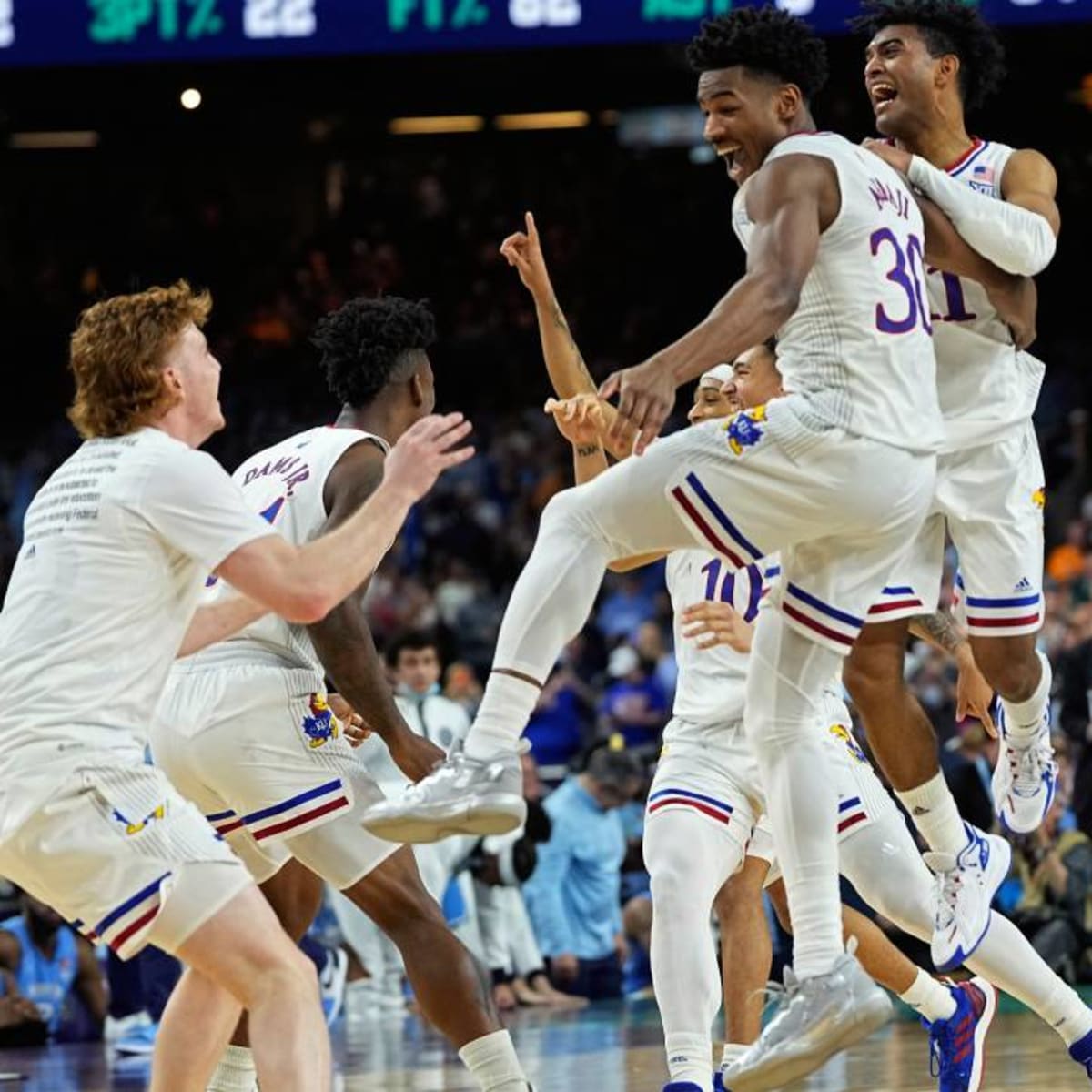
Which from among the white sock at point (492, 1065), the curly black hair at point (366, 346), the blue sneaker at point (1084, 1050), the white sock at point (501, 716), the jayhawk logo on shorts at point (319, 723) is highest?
the curly black hair at point (366, 346)

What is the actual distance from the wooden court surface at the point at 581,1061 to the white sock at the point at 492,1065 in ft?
6.04

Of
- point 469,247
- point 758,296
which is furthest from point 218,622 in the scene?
point 469,247

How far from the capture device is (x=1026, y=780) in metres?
7.34

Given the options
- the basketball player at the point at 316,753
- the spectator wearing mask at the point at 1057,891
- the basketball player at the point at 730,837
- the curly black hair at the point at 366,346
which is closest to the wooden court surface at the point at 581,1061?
the basketball player at the point at 730,837

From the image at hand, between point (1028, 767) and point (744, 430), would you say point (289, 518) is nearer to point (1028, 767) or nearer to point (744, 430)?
point (744, 430)

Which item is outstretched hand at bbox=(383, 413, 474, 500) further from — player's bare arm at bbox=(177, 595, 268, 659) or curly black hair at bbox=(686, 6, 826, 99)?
curly black hair at bbox=(686, 6, 826, 99)

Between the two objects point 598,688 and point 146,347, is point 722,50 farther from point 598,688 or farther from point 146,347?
point 598,688

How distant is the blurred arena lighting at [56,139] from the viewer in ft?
73.9

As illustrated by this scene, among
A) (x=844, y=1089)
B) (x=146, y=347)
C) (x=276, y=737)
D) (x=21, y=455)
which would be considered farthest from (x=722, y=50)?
(x=21, y=455)

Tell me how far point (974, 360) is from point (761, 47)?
1501mm

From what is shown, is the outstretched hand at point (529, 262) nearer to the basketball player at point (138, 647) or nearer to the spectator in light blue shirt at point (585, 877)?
the basketball player at point (138, 647)

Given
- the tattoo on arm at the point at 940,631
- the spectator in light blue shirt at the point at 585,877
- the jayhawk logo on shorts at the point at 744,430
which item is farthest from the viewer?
the spectator in light blue shirt at the point at 585,877

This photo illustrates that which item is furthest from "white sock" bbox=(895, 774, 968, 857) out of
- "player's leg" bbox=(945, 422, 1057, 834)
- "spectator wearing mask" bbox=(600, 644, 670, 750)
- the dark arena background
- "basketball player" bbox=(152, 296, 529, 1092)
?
"spectator wearing mask" bbox=(600, 644, 670, 750)

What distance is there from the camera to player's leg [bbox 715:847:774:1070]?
7.38 metres
